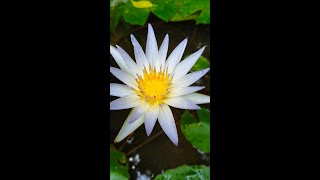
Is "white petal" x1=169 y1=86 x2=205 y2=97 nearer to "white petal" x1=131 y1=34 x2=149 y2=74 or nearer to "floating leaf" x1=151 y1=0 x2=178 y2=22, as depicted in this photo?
"white petal" x1=131 y1=34 x2=149 y2=74

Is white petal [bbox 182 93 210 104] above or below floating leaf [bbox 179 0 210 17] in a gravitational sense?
below

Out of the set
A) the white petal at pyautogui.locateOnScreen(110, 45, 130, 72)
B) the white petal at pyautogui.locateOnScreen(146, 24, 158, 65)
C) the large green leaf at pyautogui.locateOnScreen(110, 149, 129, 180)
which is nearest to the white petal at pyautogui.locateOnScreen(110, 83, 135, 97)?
the white petal at pyautogui.locateOnScreen(110, 45, 130, 72)

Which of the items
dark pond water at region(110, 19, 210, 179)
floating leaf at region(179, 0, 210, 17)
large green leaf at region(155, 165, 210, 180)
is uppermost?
floating leaf at region(179, 0, 210, 17)

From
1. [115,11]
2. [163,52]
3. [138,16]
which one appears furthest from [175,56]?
[115,11]

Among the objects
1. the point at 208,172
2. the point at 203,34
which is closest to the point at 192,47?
the point at 203,34

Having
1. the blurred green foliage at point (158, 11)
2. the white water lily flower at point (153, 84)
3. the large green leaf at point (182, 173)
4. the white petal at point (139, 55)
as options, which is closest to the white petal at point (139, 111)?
the white water lily flower at point (153, 84)

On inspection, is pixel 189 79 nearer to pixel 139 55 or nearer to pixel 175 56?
pixel 175 56

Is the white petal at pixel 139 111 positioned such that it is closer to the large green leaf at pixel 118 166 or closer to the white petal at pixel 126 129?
the white petal at pixel 126 129
